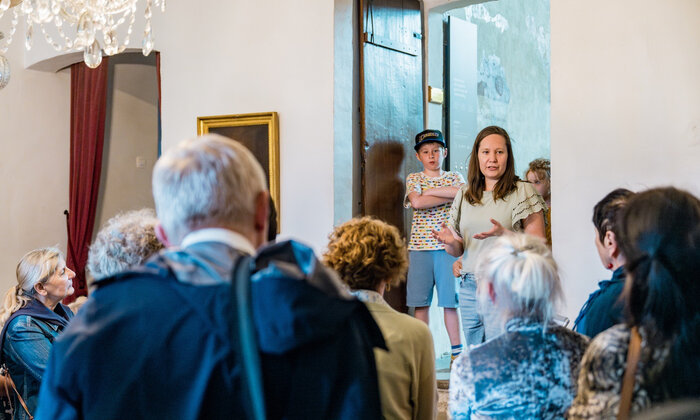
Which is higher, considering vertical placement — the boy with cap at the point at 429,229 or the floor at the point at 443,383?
the boy with cap at the point at 429,229

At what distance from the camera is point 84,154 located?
7.70 meters

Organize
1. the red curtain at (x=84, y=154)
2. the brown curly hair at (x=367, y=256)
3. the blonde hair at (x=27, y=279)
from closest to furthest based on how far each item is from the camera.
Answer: the brown curly hair at (x=367, y=256) → the blonde hair at (x=27, y=279) → the red curtain at (x=84, y=154)

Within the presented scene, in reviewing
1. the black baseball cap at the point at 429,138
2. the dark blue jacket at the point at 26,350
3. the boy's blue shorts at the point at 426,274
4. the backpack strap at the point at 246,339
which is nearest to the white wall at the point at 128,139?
the black baseball cap at the point at 429,138

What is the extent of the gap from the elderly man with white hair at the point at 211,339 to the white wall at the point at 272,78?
14.4 feet

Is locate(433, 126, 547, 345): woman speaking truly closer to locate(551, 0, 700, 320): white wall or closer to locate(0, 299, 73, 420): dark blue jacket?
locate(551, 0, 700, 320): white wall

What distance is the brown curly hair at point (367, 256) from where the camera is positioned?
234cm

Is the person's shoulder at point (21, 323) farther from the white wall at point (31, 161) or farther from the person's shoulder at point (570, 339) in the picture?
the white wall at point (31, 161)

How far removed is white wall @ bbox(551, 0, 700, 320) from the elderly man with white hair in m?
3.19

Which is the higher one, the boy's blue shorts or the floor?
the boy's blue shorts

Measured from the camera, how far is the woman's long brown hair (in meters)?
4.36

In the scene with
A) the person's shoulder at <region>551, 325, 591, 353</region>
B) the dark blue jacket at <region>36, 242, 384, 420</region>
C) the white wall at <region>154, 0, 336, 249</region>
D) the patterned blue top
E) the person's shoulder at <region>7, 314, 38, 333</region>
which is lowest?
the person's shoulder at <region>7, 314, 38, 333</region>

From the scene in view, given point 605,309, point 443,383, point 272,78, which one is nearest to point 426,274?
point 443,383

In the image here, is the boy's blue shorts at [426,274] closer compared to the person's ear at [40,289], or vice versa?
the person's ear at [40,289]

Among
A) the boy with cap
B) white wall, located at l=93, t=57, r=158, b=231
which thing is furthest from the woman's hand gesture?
white wall, located at l=93, t=57, r=158, b=231
